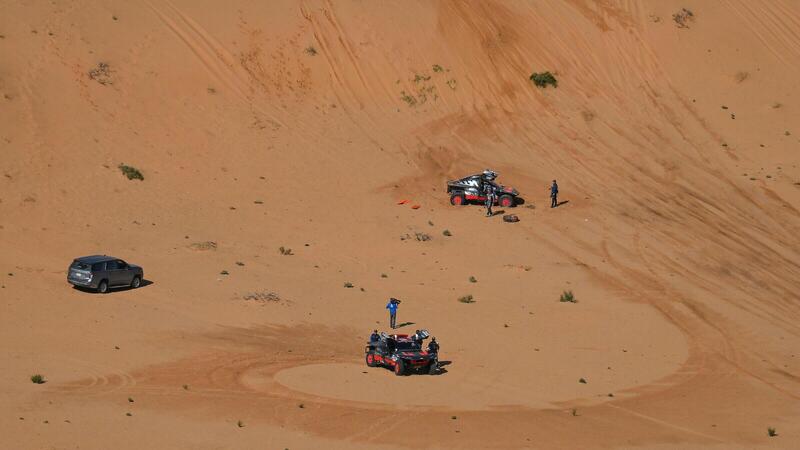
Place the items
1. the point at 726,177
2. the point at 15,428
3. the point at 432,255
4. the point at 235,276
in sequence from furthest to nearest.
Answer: the point at 726,177 < the point at 432,255 < the point at 235,276 < the point at 15,428

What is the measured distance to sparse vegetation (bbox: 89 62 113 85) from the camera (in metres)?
50.6

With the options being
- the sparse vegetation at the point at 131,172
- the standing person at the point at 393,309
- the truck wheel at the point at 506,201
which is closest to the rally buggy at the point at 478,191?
the truck wheel at the point at 506,201

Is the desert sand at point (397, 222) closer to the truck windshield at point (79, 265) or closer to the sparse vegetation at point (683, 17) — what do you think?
the sparse vegetation at point (683, 17)

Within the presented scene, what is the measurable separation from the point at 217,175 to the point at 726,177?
21331 millimetres

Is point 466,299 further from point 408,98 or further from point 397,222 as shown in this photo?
point 408,98

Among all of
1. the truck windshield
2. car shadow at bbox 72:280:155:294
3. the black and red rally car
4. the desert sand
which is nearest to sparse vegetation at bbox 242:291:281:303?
the desert sand

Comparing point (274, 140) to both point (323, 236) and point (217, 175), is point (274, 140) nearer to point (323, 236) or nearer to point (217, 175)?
point (217, 175)

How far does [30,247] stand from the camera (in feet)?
133

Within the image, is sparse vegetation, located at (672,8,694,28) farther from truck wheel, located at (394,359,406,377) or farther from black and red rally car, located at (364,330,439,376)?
truck wheel, located at (394,359,406,377)

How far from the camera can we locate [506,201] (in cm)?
4797

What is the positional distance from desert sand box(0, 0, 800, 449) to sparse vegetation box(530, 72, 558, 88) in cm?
37

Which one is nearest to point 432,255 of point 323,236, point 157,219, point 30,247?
point 323,236

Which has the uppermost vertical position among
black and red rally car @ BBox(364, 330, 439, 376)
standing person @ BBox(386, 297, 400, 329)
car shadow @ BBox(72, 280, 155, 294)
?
car shadow @ BBox(72, 280, 155, 294)

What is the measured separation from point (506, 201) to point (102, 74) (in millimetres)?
17829
